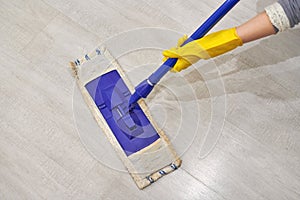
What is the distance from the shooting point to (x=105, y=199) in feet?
2.88

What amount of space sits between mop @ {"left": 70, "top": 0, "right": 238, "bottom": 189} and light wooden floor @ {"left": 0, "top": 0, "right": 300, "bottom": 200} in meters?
0.04

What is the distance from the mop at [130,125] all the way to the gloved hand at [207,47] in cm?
15

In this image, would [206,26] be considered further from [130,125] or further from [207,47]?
[130,125]

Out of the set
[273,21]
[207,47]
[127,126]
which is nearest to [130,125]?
[127,126]

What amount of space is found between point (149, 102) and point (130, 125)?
4.0 inches

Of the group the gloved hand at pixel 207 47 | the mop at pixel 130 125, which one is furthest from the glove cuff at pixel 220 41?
the mop at pixel 130 125

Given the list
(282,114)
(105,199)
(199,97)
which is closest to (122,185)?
(105,199)

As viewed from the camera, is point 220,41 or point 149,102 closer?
point 220,41

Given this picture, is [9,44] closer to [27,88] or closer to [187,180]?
[27,88]

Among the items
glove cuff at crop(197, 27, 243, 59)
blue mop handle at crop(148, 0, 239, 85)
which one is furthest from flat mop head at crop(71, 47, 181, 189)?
glove cuff at crop(197, 27, 243, 59)

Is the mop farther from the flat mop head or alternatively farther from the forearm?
the forearm

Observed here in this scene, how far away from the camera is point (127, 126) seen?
0.88m

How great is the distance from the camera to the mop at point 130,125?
0.87 m

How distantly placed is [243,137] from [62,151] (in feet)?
1.58
